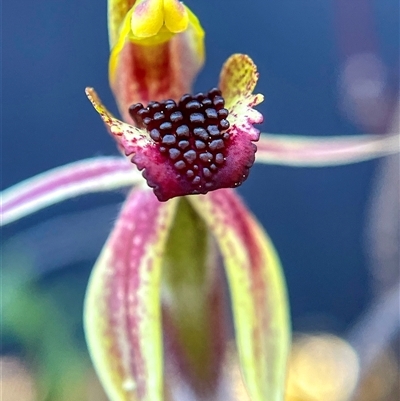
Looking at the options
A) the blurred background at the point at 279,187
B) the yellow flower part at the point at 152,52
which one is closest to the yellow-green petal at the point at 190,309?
the yellow flower part at the point at 152,52

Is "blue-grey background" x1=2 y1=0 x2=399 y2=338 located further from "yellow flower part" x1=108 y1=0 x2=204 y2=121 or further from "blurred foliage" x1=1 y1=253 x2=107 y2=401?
"yellow flower part" x1=108 y1=0 x2=204 y2=121

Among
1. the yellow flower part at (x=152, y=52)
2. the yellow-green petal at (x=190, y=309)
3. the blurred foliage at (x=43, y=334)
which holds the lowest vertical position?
the blurred foliage at (x=43, y=334)

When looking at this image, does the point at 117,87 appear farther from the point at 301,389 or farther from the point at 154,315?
the point at 301,389

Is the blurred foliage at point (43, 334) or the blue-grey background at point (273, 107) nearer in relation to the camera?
the blurred foliage at point (43, 334)

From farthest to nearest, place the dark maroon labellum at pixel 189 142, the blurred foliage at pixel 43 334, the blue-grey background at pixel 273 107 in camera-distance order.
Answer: the blue-grey background at pixel 273 107 < the blurred foliage at pixel 43 334 < the dark maroon labellum at pixel 189 142

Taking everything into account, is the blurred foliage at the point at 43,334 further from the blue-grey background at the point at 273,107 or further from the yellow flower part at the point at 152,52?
the yellow flower part at the point at 152,52

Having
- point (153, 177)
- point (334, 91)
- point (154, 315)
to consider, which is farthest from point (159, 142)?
point (334, 91)

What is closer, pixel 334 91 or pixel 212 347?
pixel 212 347
